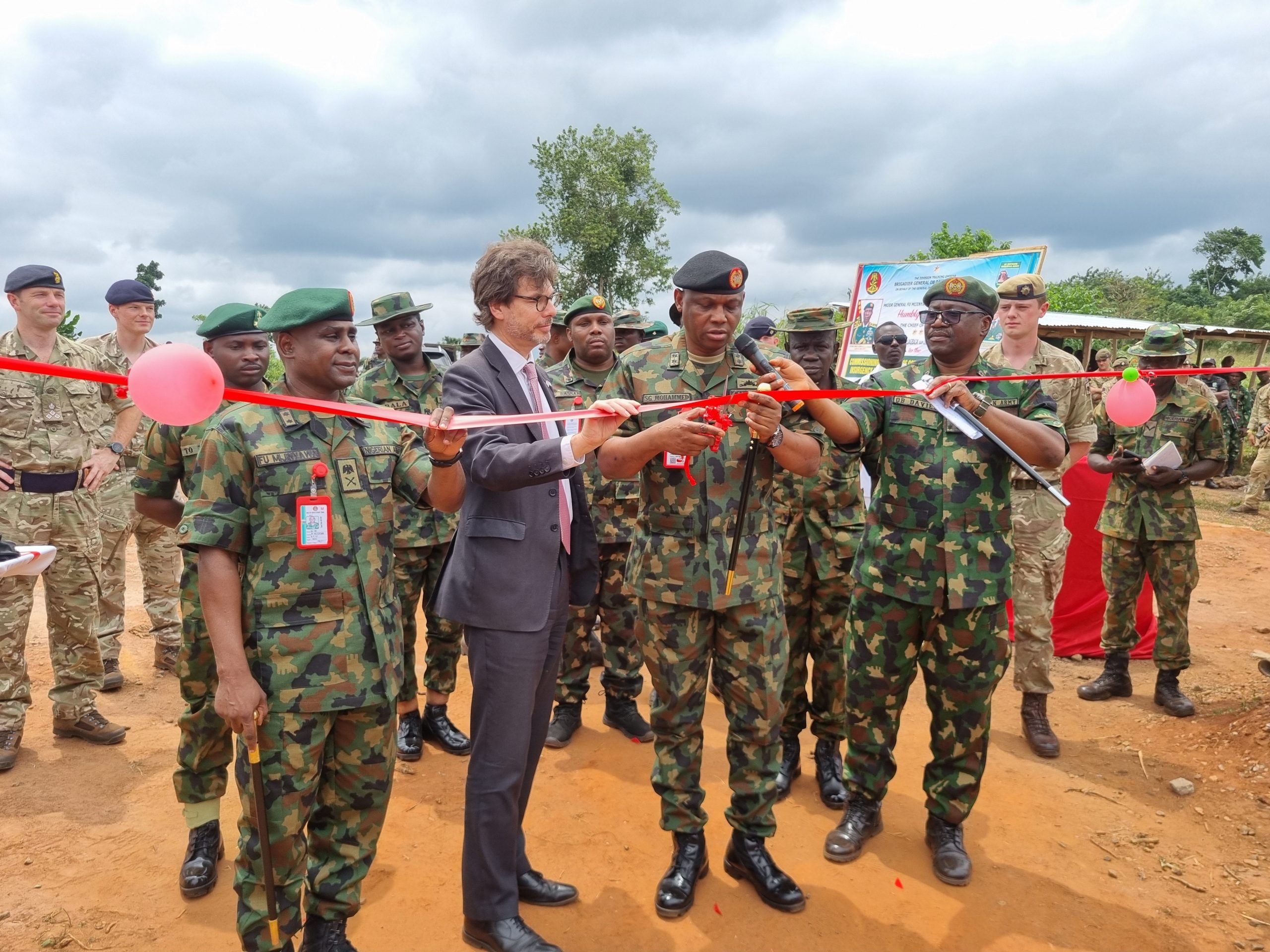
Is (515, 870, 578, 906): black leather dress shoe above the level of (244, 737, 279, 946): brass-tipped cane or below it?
below

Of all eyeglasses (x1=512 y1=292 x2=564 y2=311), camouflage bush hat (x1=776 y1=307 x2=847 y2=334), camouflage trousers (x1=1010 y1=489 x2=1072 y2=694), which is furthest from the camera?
camouflage trousers (x1=1010 y1=489 x2=1072 y2=694)

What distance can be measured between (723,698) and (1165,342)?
16.0 feet

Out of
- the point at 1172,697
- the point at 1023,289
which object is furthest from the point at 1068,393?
the point at 1172,697

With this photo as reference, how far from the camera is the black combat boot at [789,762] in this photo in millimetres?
4477

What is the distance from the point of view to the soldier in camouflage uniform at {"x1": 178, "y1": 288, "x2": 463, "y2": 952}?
2547 mm

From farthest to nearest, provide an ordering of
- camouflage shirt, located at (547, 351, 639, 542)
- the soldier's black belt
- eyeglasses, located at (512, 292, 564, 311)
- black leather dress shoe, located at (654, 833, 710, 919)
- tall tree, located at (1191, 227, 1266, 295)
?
tall tree, located at (1191, 227, 1266, 295) < camouflage shirt, located at (547, 351, 639, 542) < the soldier's black belt < black leather dress shoe, located at (654, 833, 710, 919) < eyeglasses, located at (512, 292, 564, 311)

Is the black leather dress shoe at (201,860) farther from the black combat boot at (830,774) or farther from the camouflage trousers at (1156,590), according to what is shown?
the camouflage trousers at (1156,590)

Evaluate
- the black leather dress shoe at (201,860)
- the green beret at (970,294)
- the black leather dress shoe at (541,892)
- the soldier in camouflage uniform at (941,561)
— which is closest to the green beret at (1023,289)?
the soldier in camouflage uniform at (941,561)

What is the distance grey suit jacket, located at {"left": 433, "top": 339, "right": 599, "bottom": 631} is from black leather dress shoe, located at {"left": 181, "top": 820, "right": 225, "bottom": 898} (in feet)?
5.78

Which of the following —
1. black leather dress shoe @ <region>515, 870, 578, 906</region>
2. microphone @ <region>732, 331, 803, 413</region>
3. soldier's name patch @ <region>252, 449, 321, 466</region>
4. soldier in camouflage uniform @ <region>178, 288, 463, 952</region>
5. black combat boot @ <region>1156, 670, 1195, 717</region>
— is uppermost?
microphone @ <region>732, 331, 803, 413</region>

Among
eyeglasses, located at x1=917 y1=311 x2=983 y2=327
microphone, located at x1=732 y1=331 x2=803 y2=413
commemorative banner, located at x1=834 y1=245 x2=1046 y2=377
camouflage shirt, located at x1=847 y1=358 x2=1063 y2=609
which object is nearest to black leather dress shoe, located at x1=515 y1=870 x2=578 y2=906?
camouflage shirt, located at x1=847 y1=358 x2=1063 y2=609

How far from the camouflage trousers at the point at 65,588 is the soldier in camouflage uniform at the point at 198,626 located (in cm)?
195

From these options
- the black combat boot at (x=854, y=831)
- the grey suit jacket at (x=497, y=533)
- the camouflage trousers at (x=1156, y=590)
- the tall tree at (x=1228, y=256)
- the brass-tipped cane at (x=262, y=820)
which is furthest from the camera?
the tall tree at (x=1228, y=256)

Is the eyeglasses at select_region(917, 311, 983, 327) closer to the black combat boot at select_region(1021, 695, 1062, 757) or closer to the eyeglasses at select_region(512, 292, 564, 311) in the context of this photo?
the eyeglasses at select_region(512, 292, 564, 311)
